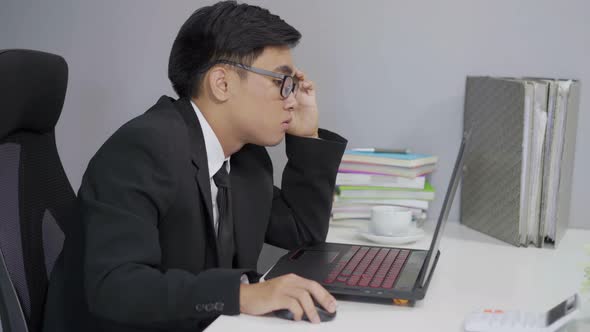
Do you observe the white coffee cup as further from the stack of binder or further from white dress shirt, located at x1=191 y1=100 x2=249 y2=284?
white dress shirt, located at x1=191 y1=100 x2=249 y2=284

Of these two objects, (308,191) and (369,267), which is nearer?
(369,267)

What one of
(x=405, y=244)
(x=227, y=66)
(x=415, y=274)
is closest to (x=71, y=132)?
(x=227, y=66)

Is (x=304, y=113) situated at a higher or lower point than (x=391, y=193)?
higher

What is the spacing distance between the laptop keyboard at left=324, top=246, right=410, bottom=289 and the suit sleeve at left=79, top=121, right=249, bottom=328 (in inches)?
8.6

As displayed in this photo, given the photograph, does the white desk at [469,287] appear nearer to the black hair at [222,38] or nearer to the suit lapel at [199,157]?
the suit lapel at [199,157]


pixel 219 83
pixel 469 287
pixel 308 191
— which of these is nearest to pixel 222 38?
pixel 219 83

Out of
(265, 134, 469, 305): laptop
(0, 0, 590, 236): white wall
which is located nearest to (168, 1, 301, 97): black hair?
(265, 134, 469, 305): laptop

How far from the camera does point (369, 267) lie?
4.20 ft

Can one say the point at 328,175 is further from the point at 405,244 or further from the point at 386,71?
the point at 386,71

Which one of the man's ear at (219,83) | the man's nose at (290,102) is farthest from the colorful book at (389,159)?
the man's ear at (219,83)

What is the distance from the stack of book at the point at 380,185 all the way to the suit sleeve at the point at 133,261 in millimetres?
686

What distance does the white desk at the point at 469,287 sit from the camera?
3.39 ft

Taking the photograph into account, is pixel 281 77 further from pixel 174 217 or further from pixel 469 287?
pixel 469 287

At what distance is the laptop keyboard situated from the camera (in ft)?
3.86
